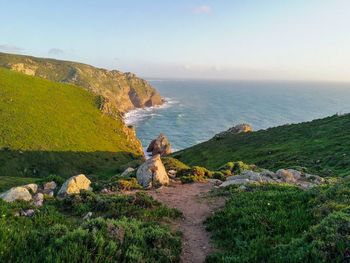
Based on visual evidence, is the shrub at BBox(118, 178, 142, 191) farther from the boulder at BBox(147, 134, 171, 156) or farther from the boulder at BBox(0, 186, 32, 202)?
the boulder at BBox(147, 134, 171, 156)

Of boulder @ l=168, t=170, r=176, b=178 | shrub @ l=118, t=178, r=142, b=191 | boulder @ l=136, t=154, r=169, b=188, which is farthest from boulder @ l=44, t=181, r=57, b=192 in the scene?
boulder @ l=168, t=170, r=176, b=178

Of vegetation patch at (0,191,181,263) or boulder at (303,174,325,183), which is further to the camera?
boulder at (303,174,325,183)

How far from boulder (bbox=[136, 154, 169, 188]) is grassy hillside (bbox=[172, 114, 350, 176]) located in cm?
2084

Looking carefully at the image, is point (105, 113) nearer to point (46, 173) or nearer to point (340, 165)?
point (46, 173)

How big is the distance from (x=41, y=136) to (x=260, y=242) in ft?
227

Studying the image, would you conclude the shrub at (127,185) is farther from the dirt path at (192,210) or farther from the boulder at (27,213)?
the boulder at (27,213)

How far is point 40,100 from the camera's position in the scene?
75438 millimetres

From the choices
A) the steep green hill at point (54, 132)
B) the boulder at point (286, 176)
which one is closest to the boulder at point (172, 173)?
the boulder at point (286, 176)

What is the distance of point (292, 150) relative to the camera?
42.1 m

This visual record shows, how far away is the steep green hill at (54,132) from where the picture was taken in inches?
2082

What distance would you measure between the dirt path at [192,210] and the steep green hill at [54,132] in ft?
150

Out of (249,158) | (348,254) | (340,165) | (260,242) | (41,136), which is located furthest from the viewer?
(41,136)

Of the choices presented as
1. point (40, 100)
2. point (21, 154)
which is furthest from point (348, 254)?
point (40, 100)

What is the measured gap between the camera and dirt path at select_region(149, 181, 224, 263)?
25.9 ft
